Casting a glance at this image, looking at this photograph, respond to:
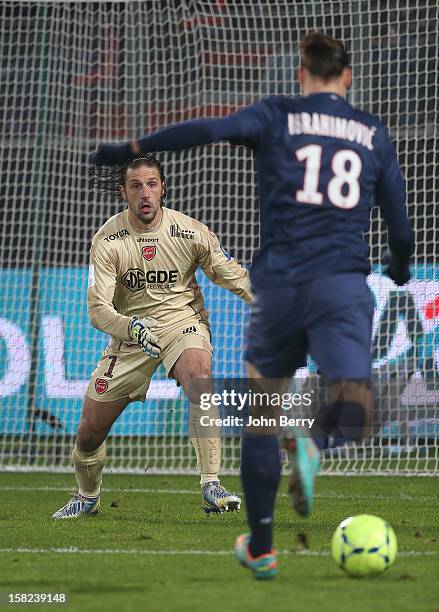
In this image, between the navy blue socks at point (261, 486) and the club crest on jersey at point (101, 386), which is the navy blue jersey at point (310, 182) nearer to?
the navy blue socks at point (261, 486)

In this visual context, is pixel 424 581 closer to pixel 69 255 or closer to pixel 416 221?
pixel 416 221

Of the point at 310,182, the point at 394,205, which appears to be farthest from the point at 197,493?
the point at 310,182

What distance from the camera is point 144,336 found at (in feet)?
22.1

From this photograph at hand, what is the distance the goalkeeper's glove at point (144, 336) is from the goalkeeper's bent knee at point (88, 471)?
1.00 meters

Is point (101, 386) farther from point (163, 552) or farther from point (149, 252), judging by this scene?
point (163, 552)

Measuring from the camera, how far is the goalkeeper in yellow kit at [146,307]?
287 inches

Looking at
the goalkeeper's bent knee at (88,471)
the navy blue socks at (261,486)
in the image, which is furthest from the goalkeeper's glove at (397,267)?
the goalkeeper's bent knee at (88,471)

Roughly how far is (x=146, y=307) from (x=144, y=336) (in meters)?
0.89

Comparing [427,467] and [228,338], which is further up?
[228,338]

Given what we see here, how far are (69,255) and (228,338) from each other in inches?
87.0

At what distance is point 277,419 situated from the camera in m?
4.73

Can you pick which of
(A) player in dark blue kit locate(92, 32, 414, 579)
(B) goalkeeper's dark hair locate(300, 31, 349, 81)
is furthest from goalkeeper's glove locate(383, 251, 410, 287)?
(B) goalkeeper's dark hair locate(300, 31, 349, 81)

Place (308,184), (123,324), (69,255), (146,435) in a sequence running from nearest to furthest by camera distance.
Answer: (308,184)
(123,324)
(146,435)
(69,255)

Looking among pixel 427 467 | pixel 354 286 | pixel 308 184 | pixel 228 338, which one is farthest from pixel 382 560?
pixel 228 338
